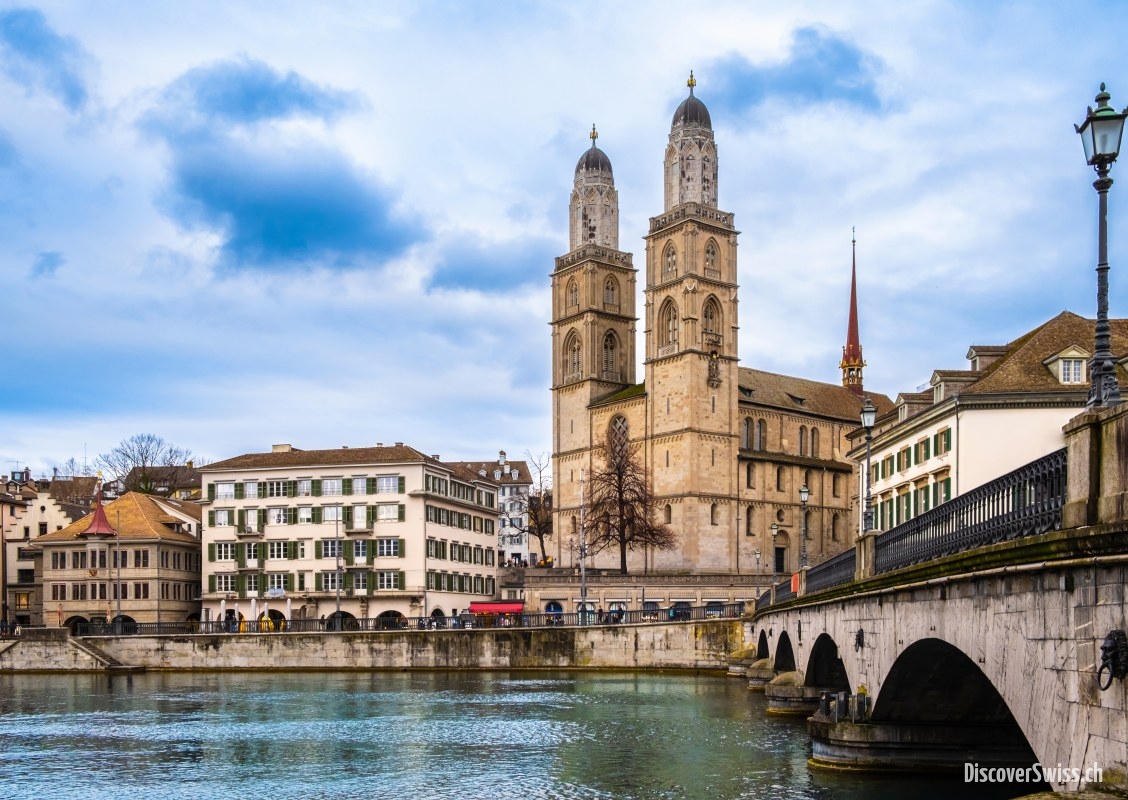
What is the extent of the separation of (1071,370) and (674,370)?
65434 millimetres

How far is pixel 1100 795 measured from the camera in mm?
A: 12266

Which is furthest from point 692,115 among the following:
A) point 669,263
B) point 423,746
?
point 423,746

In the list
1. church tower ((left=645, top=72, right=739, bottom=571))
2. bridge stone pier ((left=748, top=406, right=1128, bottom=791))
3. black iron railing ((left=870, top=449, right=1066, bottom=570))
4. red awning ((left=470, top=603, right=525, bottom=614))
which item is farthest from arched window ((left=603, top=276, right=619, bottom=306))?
black iron railing ((left=870, top=449, right=1066, bottom=570))

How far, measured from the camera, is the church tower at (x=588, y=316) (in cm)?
12838

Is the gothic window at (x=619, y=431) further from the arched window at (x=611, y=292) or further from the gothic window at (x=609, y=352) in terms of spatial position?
the arched window at (x=611, y=292)

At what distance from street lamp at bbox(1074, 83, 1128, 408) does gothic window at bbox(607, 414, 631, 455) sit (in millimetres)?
104305

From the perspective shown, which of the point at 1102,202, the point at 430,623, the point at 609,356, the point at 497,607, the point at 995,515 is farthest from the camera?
the point at 609,356

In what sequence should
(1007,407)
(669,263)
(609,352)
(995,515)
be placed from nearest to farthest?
(995,515) → (1007,407) → (669,263) → (609,352)

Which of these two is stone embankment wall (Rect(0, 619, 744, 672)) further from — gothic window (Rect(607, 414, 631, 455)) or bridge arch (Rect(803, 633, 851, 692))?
gothic window (Rect(607, 414, 631, 455))

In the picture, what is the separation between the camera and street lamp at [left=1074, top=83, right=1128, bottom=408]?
14703 millimetres

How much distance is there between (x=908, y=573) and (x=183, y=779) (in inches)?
794

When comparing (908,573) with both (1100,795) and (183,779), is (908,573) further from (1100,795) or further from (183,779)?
(183,779)

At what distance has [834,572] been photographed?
35719mm

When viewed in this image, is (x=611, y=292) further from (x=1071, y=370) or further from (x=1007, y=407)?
(x=1071, y=370)
